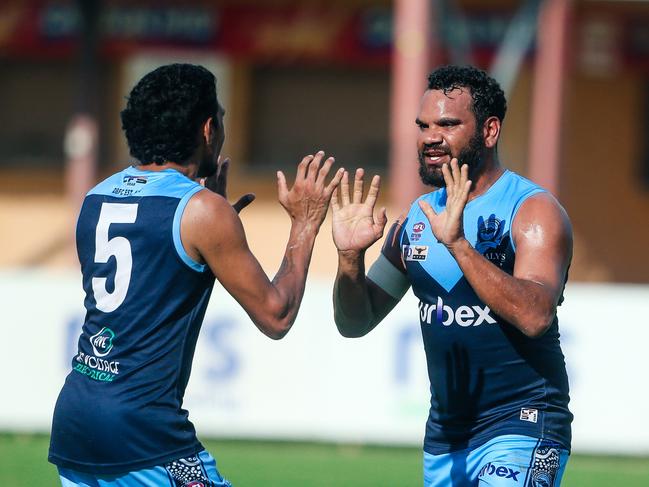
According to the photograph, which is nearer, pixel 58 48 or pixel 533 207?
pixel 533 207

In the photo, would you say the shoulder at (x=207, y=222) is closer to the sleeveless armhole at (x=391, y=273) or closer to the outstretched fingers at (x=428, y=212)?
the outstretched fingers at (x=428, y=212)

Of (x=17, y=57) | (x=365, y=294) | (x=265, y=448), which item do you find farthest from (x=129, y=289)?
(x=17, y=57)

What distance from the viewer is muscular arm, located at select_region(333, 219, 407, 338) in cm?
459

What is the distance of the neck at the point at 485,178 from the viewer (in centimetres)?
453

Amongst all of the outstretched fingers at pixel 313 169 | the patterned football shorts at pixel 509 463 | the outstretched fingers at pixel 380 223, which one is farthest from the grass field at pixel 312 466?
the outstretched fingers at pixel 313 169

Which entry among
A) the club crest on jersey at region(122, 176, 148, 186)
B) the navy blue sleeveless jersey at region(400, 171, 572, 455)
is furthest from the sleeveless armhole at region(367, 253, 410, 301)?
the club crest on jersey at region(122, 176, 148, 186)

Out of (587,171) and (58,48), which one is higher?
(58,48)

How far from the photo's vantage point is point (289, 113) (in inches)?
731

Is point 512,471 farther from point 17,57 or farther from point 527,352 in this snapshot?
point 17,57

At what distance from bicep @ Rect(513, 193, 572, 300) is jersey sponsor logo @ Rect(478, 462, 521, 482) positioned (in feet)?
2.09

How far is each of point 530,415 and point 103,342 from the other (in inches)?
60.4

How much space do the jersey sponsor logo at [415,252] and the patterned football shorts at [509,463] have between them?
716 mm

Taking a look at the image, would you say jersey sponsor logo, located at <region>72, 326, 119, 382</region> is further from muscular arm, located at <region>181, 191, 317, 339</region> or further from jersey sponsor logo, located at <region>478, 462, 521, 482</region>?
jersey sponsor logo, located at <region>478, 462, 521, 482</region>

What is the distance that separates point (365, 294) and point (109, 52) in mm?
14722
